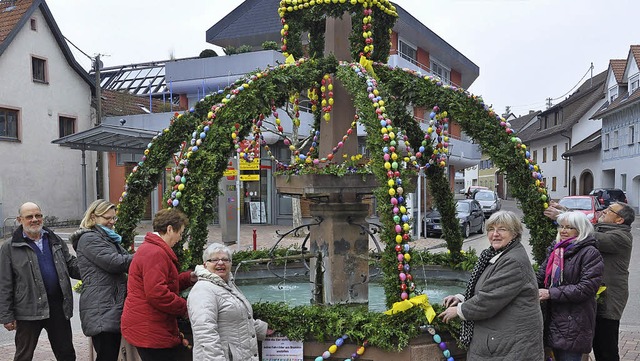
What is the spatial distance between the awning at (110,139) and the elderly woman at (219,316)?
1399cm

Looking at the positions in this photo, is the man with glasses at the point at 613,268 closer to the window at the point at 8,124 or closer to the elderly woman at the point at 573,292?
the elderly woman at the point at 573,292

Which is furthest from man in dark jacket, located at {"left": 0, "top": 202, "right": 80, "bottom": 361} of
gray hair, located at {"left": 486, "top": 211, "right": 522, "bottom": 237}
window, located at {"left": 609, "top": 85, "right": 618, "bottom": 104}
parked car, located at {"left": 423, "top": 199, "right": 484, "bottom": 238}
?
window, located at {"left": 609, "top": 85, "right": 618, "bottom": 104}

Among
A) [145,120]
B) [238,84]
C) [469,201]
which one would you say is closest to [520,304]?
[238,84]

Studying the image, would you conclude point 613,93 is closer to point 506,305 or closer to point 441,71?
point 441,71

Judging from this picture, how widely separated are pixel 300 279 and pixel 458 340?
4465mm

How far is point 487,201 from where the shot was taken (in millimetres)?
31375

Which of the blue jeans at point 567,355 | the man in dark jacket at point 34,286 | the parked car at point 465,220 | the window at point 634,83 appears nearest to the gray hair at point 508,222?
the blue jeans at point 567,355

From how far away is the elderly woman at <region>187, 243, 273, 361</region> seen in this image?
12.0 ft

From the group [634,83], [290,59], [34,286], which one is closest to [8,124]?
[290,59]

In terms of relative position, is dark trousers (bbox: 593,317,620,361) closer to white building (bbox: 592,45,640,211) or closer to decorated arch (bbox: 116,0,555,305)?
decorated arch (bbox: 116,0,555,305)

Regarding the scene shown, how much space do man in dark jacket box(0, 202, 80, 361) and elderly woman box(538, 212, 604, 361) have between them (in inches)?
156

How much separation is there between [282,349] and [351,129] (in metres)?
2.76

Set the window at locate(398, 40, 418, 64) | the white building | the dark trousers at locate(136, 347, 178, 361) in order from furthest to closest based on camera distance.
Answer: the white building, the window at locate(398, 40, 418, 64), the dark trousers at locate(136, 347, 178, 361)

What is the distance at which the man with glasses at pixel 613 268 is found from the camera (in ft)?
16.1
